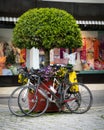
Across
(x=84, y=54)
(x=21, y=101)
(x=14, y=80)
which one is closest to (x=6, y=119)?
(x=21, y=101)

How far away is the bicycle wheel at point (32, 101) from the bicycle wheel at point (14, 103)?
0.15 m

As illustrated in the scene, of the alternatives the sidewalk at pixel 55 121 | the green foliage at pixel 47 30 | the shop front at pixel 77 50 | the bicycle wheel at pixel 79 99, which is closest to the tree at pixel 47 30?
the green foliage at pixel 47 30

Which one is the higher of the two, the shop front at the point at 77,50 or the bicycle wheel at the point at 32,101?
the shop front at the point at 77,50

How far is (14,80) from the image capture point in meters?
20.2

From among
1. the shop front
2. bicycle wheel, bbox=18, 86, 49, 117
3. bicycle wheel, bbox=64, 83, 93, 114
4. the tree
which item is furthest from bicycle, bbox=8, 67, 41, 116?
the shop front

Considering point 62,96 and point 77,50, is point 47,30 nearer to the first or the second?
point 62,96

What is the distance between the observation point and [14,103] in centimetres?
1216

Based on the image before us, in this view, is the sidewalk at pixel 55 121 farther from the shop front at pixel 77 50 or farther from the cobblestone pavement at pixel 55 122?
the shop front at pixel 77 50

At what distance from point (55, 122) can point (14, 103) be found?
5.57 ft

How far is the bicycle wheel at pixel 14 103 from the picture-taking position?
1168 centimetres

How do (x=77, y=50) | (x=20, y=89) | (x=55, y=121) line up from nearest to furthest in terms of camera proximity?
(x=55, y=121) < (x=20, y=89) < (x=77, y=50)

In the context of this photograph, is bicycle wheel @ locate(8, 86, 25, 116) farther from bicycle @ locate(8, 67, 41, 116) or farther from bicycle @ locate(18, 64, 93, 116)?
bicycle @ locate(18, 64, 93, 116)

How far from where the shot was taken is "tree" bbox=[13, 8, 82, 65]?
1189 centimetres

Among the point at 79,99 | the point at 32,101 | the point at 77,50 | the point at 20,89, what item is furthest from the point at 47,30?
the point at 77,50
